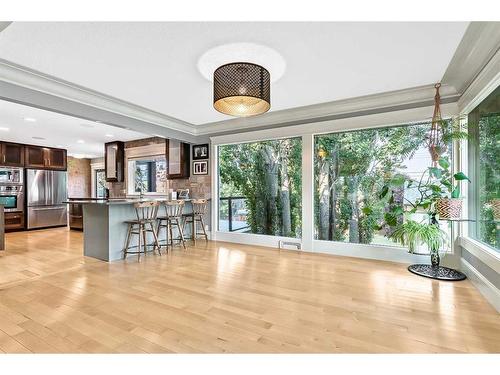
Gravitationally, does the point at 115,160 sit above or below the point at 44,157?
below

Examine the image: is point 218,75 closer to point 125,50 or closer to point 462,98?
point 125,50

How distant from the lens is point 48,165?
740cm

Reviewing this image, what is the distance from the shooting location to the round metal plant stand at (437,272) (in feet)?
9.80

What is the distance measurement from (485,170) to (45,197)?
9.34 metres

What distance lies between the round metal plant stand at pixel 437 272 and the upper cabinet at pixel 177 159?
4563 millimetres

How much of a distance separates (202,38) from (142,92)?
166 cm

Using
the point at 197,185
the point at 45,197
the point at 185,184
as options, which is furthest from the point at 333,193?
the point at 45,197

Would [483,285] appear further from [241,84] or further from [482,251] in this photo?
[241,84]

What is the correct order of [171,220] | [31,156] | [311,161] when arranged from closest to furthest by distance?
[311,161] < [171,220] < [31,156]

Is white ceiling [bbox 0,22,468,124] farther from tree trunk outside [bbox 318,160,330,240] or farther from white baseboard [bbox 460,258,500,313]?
white baseboard [bbox 460,258,500,313]

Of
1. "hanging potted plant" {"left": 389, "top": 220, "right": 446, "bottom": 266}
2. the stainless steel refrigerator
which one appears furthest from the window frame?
the stainless steel refrigerator

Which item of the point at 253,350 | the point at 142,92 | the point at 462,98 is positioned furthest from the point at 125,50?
the point at 462,98

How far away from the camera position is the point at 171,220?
504 centimetres
